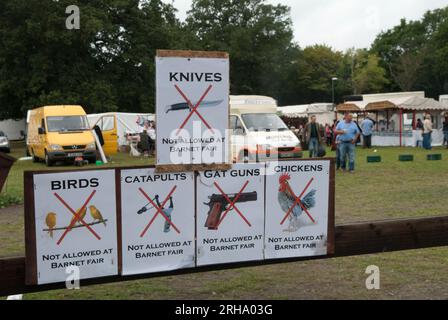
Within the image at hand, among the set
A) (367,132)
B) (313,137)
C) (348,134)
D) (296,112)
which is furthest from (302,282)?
(296,112)

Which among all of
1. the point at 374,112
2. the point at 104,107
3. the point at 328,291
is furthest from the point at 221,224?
the point at 104,107

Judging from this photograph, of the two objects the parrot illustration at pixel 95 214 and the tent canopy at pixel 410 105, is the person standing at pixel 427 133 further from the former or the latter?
the parrot illustration at pixel 95 214

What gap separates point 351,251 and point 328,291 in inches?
47.8

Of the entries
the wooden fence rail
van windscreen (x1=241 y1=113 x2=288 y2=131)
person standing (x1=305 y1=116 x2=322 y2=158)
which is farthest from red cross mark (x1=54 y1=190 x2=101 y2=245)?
van windscreen (x1=241 y1=113 x2=288 y2=131)

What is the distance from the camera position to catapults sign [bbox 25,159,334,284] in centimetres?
372

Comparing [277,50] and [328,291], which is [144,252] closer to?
[328,291]

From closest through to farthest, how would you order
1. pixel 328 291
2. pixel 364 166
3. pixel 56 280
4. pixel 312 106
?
pixel 56 280 < pixel 328 291 < pixel 364 166 < pixel 312 106

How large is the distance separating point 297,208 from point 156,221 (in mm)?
1057

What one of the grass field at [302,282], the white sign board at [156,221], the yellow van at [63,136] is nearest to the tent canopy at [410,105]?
the yellow van at [63,136]

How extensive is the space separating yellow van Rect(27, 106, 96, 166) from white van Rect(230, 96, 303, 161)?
5.95m

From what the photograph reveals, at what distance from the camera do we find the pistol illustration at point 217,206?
13.6 ft

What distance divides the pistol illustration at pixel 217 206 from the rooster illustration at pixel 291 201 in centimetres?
27

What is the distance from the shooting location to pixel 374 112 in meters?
35.5

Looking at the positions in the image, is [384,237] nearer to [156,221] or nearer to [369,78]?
[156,221]
